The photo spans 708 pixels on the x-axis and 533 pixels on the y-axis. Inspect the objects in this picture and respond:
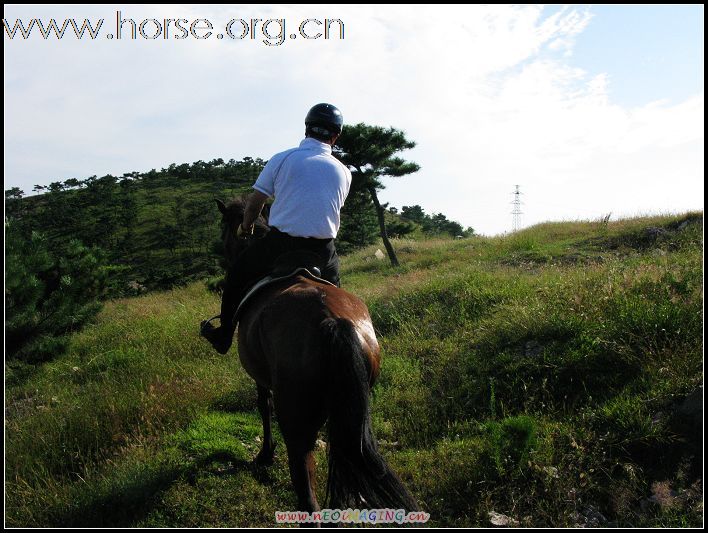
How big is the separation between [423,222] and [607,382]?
63.7 metres

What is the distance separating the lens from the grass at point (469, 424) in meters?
3.92

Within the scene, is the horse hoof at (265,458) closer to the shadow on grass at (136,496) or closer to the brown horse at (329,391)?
the shadow on grass at (136,496)

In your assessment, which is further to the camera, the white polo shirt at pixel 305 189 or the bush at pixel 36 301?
the bush at pixel 36 301

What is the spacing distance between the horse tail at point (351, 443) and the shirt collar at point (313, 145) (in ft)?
6.07

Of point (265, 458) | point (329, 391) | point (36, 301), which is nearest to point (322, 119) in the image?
point (329, 391)

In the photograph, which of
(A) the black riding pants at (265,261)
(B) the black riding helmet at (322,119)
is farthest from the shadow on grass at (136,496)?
(B) the black riding helmet at (322,119)

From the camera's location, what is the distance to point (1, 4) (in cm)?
557

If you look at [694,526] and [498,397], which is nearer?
[694,526]

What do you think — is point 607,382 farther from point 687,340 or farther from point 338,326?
point 338,326

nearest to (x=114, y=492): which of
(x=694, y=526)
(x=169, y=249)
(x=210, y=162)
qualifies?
(x=694, y=526)

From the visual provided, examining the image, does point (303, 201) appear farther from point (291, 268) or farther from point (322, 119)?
point (322, 119)

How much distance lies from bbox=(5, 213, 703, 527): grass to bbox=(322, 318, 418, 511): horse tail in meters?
1.13

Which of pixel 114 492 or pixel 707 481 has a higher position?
pixel 707 481

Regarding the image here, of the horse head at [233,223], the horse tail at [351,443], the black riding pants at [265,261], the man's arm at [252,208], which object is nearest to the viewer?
the horse tail at [351,443]
